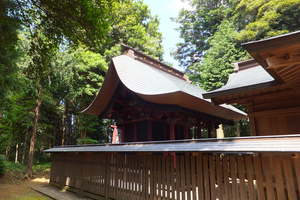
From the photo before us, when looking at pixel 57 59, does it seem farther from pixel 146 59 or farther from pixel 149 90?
pixel 149 90

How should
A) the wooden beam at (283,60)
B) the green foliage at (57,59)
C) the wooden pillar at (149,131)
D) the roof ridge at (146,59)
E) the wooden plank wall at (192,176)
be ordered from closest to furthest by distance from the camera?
the wooden beam at (283,60) → the wooden plank wall at (192,176) → the green foliage at (57,59) → the wooden pillar at (149,131) → the roof ridge at (146,59)

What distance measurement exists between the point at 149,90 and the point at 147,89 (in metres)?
0.18

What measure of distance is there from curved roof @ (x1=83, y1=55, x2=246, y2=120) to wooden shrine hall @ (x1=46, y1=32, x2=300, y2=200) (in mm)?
41

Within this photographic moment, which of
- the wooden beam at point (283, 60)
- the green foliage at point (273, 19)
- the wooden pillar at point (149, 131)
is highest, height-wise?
the green foliage at point (273, 19)

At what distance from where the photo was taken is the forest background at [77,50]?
208 inches

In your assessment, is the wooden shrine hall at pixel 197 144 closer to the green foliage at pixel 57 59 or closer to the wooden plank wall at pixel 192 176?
the wooden plank wall at pixel 192 176

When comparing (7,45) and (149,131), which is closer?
(7,45)

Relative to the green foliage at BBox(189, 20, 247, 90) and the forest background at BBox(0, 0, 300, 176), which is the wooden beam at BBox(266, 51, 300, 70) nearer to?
the forest background at BBox(0, 0, 300, 176)

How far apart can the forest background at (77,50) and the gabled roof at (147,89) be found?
1539 millimetres

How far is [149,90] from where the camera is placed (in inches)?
273

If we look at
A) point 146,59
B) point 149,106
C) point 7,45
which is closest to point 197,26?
point 146,59

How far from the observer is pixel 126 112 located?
29.8ft

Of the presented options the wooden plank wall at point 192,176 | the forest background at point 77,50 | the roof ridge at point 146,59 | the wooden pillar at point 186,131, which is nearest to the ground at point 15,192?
the forest background at point 77,50

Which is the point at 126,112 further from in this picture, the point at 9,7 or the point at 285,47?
the point at 285,47
